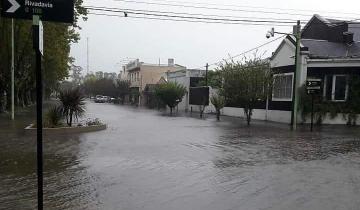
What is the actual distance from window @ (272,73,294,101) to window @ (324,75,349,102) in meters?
2.43

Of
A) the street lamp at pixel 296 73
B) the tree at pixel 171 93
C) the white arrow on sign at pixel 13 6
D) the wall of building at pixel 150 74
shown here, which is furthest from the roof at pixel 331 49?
the wall of building at pixel 150 74

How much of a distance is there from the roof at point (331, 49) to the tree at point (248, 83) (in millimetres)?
4002

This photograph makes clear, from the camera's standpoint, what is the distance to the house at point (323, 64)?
28.6 metres

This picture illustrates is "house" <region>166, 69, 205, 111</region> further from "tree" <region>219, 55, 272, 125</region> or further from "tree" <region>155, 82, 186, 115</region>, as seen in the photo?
"tree" <region>219, 55, 272, 125</region>

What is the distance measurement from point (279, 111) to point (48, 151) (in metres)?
21.3

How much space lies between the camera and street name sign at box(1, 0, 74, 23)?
5.52m

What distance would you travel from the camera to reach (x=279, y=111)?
31.5 metres

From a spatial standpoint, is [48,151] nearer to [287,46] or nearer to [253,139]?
[253,139]

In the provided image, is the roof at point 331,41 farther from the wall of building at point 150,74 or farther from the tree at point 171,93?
the wall of building at point 150,74

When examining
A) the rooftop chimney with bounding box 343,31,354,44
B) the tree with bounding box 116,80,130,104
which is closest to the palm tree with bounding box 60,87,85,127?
the rooftop chimney with bounding box 343,31,354,44

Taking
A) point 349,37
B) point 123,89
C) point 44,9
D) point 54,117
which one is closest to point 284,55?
point 349,37

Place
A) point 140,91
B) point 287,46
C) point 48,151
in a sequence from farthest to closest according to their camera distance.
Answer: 1. point 140,91
2. point 287,46
3. point 48,151

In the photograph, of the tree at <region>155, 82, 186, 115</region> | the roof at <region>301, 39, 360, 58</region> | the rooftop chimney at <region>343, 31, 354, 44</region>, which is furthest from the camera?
the tree at <region>155, 82, 186, 115</region>

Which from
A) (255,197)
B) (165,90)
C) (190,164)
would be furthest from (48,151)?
(165,90)
